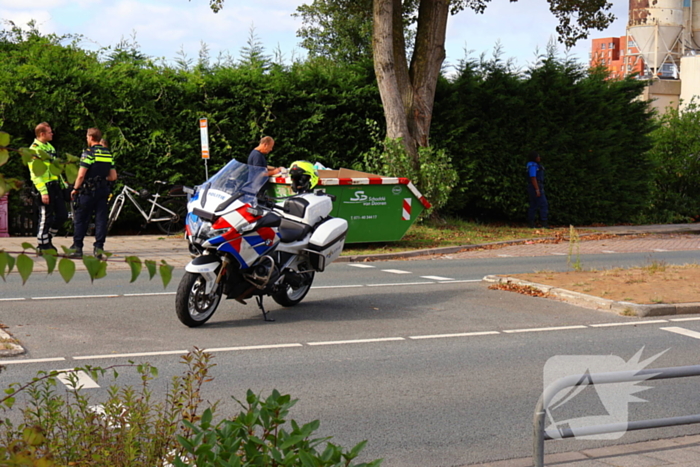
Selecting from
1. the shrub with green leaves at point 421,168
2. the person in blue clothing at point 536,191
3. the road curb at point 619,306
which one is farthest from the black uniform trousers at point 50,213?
the person in blue clothing at point 536,191

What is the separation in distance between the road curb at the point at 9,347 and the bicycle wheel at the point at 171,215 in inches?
434

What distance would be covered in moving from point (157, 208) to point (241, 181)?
33.8 ft

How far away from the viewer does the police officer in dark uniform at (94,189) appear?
524 inches

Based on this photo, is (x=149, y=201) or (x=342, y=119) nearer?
(x=149, y=201)

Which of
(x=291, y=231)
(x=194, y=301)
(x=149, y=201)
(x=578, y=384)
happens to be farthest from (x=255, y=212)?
(x=149, y=201)

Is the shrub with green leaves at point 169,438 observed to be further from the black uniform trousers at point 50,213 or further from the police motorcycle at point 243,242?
the black uniform trousers at point 50,213

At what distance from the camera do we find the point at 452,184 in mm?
19656

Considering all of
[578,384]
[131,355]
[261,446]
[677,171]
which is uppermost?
[677,171]

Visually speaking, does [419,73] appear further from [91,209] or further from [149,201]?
[91,209]

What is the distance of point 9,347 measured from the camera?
7.17 metres

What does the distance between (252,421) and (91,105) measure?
1594 centimetres

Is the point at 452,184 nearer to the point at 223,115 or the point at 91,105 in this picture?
the point at 223,115

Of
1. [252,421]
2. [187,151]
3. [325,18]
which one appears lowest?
[252,421]

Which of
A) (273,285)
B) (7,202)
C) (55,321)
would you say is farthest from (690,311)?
(7,202)
